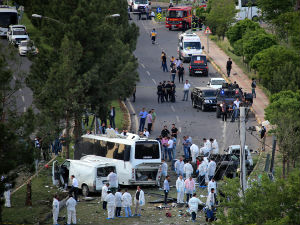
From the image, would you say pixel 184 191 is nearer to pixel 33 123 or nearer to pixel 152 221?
pixel 152 221

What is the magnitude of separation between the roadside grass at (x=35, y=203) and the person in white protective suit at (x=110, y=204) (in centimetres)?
252

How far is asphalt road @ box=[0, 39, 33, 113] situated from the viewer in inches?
1141

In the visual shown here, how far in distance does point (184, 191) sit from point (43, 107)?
8410mm

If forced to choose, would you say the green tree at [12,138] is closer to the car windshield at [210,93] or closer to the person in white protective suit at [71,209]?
the person in white protective suit at [71,209]

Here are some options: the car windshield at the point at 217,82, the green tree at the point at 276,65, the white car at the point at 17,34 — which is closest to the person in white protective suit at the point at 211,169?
the green tree at the point at 276,65

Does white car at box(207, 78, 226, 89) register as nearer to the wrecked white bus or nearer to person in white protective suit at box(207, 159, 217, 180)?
the wrecked white bus

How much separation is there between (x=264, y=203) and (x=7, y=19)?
2083 inches

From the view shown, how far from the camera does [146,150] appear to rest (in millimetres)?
35094

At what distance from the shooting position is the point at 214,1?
79.4m

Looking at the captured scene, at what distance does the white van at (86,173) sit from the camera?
33406 mm

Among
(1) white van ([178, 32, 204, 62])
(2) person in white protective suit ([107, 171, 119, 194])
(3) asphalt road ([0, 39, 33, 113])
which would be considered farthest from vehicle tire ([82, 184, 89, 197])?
(1) white van ([178, 32, 204, 62])

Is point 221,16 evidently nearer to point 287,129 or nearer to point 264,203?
point 287,129

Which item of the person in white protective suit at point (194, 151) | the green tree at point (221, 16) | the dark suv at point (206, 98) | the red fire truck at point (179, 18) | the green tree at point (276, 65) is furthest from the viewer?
the red fire truck at point (179, 18)

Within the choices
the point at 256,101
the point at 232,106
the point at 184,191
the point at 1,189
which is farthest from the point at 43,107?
the point at 256,101
